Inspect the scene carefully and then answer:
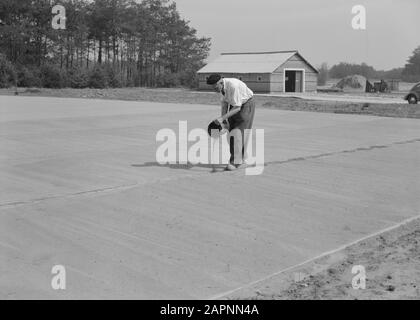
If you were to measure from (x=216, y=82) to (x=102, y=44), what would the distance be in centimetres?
7609

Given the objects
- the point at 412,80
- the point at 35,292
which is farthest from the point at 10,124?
the point at 412,80

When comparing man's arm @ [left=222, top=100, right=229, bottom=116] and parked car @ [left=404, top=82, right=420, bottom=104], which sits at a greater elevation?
parked car @ [left=404, top=82, right=420, bottom=104]

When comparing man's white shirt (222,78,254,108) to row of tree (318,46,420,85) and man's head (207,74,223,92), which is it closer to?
man's head (207,74,223,92)

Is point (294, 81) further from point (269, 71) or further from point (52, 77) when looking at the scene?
point (52, 77)

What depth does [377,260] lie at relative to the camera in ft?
18.6

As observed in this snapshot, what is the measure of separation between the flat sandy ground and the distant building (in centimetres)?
4805

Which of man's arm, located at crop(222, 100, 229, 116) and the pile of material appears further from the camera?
the pile of material

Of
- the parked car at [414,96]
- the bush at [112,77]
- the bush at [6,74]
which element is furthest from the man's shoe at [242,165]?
the bush at [112,77]

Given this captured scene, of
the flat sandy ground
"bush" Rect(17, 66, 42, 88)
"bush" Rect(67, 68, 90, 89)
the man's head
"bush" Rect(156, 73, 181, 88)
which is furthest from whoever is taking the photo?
"bush" Rect(156, 73, 181, 88)

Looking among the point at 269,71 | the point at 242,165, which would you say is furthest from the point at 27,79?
the point at 242,165

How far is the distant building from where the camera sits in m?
60.6

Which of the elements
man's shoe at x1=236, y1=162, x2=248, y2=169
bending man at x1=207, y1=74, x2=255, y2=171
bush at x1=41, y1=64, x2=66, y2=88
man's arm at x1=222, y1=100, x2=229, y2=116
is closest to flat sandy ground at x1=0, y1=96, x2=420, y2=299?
man's shoe at x1=236, y1=162, x2=248, y2=169

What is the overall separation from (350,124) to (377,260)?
51.2 ft
